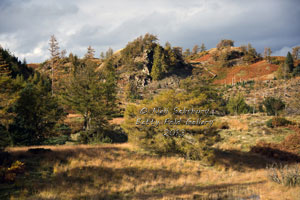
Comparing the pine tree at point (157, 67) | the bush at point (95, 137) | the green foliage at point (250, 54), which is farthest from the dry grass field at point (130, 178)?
the green foliage at point (250, 54)

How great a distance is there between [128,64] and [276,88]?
5816 cm

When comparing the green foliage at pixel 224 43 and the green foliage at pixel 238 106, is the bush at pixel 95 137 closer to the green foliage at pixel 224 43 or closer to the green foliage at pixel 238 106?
the green foliage at pixel 238 106

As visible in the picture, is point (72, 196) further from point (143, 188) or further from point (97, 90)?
point (97, 90)

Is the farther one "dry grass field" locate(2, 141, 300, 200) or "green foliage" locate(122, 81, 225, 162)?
"green foliage" locate(122, 81, 225, 162)

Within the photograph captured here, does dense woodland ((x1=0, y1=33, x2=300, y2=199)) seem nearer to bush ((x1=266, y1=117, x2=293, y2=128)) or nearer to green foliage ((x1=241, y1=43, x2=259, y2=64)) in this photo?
bush ((x1=266, y1=117, x2=293, y2=128))

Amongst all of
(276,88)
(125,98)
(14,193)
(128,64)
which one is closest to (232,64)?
(276,88)

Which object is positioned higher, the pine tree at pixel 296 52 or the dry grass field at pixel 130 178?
the pine tree at pixel 296 52

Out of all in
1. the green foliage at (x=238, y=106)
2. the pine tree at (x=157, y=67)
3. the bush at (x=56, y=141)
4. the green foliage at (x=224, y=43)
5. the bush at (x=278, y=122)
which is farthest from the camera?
the green foliage at (x=224, y=43)

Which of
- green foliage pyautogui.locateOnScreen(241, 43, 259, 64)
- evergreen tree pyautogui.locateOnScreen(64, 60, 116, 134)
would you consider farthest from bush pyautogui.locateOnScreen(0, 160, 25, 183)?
green foliage pyautogui.locateOnScreen(241, 43, 259, 64)

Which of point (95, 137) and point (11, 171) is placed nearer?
point (11, 171)

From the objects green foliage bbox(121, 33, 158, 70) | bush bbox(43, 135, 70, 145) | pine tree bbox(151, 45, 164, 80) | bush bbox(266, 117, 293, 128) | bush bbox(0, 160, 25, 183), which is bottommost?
bush bbox(43, 135, 70, 145)

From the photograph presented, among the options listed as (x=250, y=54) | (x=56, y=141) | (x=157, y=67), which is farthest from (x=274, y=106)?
(x=250, y=54)

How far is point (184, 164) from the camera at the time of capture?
16.0m

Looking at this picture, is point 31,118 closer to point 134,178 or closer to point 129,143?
point 129,143
